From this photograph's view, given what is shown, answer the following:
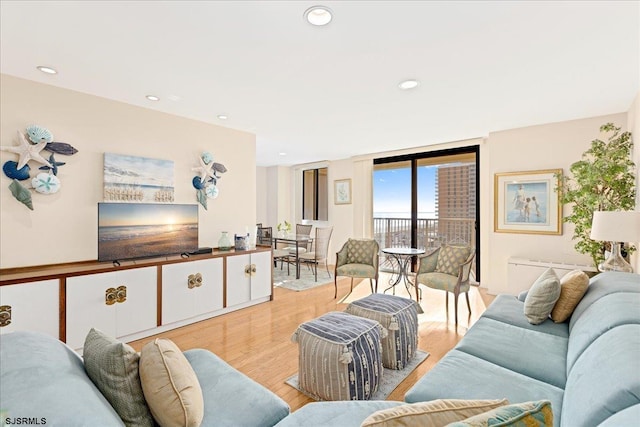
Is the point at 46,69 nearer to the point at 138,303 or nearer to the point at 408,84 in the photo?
the point at 138,303

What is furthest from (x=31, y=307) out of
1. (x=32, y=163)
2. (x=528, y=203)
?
(x=528, y=203)

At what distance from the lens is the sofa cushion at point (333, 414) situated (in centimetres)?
120

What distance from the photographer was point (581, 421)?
3.11 feet

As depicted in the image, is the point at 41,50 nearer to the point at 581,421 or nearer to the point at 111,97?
the point at 111,97

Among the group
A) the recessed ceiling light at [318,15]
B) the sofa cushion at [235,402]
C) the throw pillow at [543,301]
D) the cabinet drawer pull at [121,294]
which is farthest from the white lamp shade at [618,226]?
the cabinet drawer pull at [121,294]

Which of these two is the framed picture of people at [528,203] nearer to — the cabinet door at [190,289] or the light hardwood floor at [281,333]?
the light hardwood floor at [281,333]

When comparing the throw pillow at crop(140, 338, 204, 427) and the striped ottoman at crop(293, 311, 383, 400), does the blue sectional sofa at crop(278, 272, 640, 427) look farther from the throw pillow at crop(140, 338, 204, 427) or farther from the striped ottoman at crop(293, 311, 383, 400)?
the striped ottoman at crop(293, 311, 383, 400)

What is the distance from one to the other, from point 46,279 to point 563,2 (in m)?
4.08

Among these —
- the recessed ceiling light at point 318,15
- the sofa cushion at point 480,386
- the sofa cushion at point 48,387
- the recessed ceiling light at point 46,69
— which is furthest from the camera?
the recessed ceiling light at point 46,69

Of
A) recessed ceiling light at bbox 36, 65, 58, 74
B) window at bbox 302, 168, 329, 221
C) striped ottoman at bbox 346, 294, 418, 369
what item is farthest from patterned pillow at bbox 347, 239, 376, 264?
recessed ceiling light at bbox 36, 65, 58, 74

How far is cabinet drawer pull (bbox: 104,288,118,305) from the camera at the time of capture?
9.04 ft

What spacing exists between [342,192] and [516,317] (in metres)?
4.72

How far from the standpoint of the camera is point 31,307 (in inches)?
94.0

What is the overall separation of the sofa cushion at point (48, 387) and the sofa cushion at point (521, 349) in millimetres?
1802
